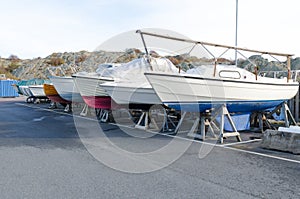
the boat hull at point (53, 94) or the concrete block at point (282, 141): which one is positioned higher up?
the boat hull at point (53, 94)

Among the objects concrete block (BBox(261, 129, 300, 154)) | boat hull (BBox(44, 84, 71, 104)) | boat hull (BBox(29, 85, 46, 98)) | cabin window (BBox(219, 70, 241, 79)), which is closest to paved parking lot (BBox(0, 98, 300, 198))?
concrete block (BBox(261, 129, 300, 154))

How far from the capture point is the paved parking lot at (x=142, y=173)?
394cm

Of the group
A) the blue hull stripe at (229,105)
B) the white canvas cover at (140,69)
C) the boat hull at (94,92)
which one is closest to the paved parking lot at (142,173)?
the blue hull stripe at (229,105)

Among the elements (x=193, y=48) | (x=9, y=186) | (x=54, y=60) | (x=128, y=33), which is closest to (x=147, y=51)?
(x=128, y=33)

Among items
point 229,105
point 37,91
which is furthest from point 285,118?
point 37,91

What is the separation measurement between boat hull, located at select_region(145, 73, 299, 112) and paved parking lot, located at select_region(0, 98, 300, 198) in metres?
1.06

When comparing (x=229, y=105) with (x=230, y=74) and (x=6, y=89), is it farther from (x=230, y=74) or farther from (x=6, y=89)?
(x=6, y=89)

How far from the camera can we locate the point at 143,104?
31.2 ft

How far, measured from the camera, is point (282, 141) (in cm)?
645

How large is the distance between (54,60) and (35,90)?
38317 mm

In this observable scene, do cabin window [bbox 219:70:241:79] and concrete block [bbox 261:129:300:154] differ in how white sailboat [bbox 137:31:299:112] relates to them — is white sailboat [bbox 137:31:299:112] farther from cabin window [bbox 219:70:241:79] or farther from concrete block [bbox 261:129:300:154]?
concrete block [bbox 261:129:300:154]

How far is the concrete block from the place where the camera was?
6250 millimetres

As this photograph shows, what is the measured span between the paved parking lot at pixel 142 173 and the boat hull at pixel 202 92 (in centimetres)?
106

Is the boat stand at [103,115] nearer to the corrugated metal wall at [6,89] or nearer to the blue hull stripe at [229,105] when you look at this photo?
the blue hull stripe at [229,105]
